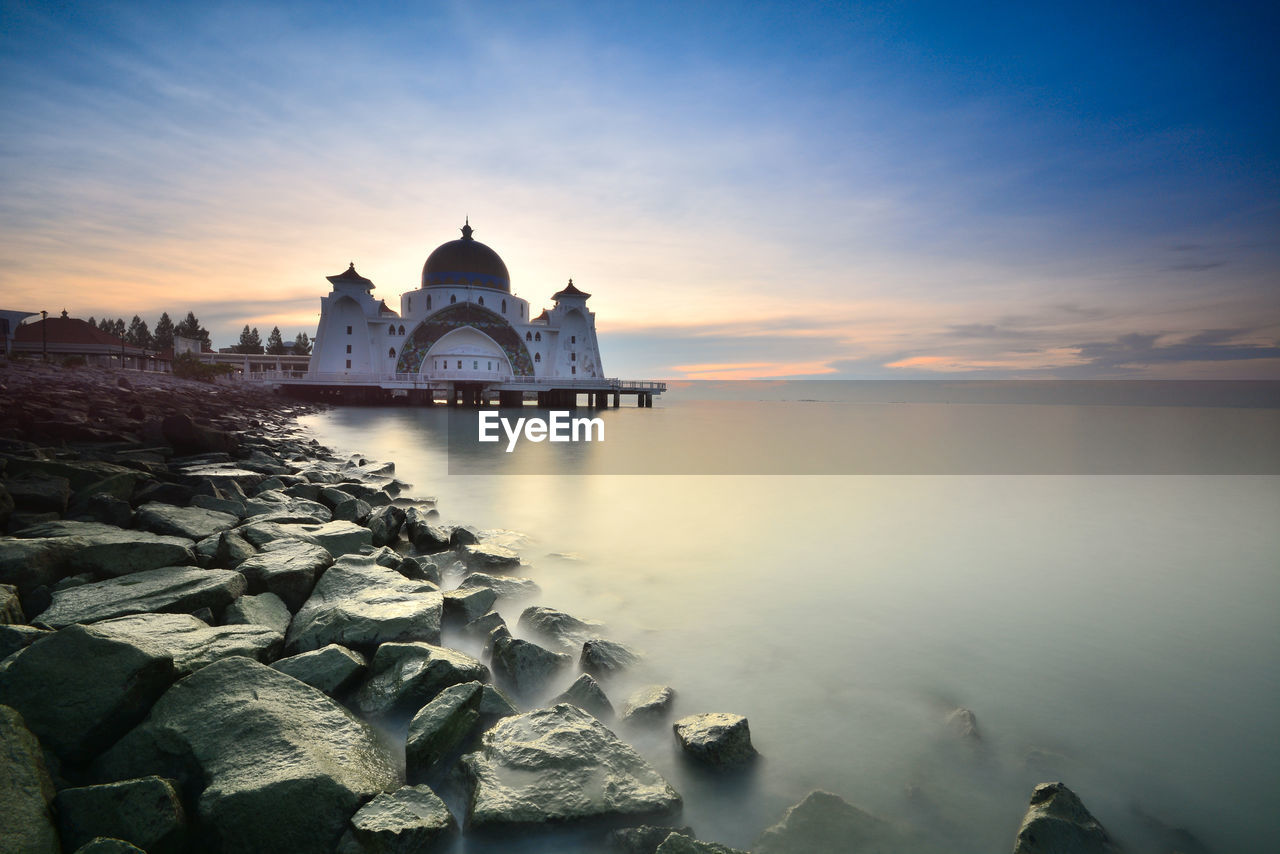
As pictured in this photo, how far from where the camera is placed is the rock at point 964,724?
3.37 m

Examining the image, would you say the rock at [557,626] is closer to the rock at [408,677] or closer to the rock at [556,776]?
the rock at [408,677]

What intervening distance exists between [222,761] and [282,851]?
0.44 meters

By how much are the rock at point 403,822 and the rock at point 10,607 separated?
2319 mm

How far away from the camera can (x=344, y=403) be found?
50656 millimetres

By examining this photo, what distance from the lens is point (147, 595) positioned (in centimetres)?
366

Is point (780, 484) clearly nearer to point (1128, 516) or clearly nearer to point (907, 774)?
point (1128, 516)

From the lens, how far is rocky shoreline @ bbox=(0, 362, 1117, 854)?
2184 mm

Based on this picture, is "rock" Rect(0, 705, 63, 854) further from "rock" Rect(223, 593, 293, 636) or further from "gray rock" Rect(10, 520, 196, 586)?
"gray rock" Rect(10, 520, 196, 586)

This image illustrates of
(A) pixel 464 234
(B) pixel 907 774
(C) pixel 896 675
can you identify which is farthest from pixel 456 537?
(A) pixel 464 234

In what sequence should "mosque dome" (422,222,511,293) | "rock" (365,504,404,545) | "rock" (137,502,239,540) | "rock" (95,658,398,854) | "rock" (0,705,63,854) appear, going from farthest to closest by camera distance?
"mosque dome" (422,222,511,293), "rock" (365,504,404,545), "rock" (137,502,239,540), "rock" (95,658,398,854), "rock" (0,705,63,854)

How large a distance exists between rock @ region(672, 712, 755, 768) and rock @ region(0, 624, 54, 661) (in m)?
3.06

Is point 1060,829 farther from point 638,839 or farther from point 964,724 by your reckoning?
point 638,839

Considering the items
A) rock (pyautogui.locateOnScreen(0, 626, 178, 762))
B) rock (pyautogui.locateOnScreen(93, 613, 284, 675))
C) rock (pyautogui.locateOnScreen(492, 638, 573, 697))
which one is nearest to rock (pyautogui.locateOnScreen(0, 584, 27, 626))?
rock (pyautogui.locateOnScreen(93, 613, 284, 675))

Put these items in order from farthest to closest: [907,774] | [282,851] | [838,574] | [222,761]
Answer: [838,574] < [907,774] < [222,761] < [282,851]
